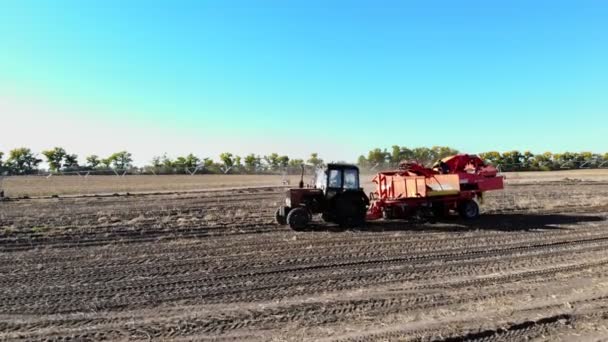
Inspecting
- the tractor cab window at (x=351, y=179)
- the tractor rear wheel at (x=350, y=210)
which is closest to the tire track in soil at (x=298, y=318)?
the tractor rear wheel at (x=350, y=210)

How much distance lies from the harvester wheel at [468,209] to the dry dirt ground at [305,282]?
154cm

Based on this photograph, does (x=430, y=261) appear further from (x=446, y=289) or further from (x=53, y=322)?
(x=53, y=322)

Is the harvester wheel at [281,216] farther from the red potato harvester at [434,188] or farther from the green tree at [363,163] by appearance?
the green tree at [363,163]

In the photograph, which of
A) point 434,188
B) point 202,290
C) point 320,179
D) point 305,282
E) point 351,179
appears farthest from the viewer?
point 434,188

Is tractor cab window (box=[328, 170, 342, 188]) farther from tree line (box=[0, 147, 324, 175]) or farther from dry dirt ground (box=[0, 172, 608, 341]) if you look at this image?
tree line (box=[0, 147, 324, 175])

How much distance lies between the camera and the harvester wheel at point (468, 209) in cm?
1512

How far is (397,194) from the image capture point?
15.0 m

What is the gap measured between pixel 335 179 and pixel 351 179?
0.53m

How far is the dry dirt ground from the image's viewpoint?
206 inches

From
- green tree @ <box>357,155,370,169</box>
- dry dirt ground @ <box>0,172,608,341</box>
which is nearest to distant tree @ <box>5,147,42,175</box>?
green tree @ <box>357,155,370,169</box>

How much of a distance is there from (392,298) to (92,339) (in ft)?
12.8

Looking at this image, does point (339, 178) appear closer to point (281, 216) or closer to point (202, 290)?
point (281, 216)

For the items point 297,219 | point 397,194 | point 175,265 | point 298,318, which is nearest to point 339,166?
point 297,219

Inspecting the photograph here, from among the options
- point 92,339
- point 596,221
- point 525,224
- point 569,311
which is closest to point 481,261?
point 569,311
